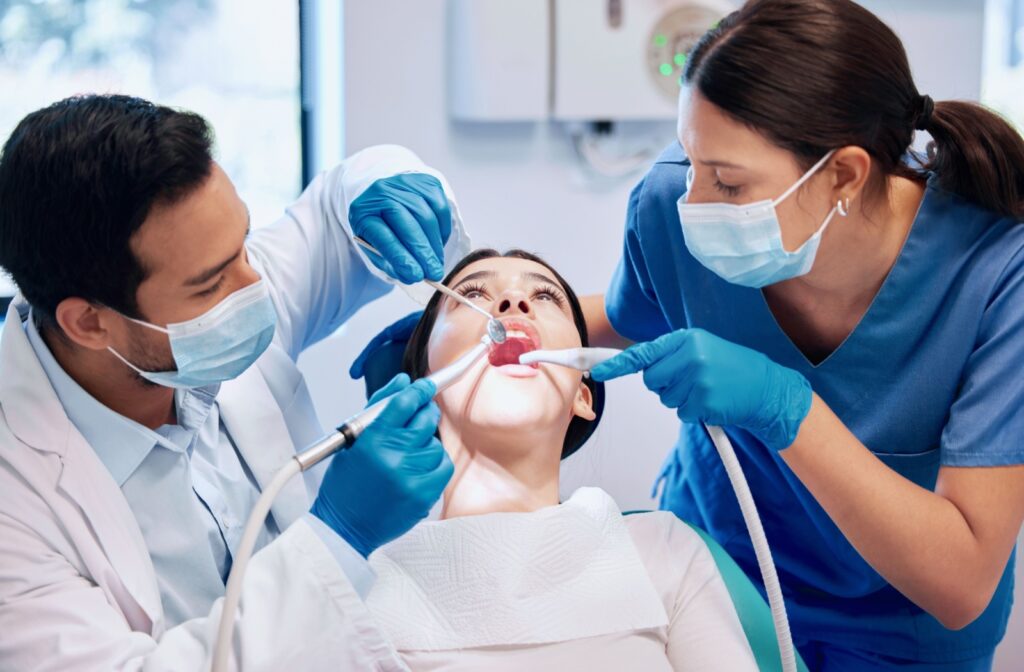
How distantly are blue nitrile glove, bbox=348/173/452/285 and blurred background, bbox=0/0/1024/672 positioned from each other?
760 mm

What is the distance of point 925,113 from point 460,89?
4.06 feet

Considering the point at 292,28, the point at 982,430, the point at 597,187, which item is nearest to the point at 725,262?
the point at 982,430

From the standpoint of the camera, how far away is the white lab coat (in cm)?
127

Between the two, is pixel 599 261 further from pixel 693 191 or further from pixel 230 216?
pixel 230 216

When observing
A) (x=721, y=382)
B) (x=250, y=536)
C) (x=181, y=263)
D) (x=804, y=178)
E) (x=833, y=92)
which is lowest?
(x=250, y=536)

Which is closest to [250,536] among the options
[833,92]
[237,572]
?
[237,572]

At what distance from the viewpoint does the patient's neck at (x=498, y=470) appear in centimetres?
165

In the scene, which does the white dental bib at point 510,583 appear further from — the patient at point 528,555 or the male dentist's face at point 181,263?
the male dentist's face at point 181,263

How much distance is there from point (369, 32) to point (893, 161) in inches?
52.8

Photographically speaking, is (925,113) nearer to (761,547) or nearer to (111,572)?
(761,547)

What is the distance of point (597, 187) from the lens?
2721mm

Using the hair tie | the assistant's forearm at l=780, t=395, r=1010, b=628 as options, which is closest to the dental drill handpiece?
the assistant's forearm at l=780, t=395, r=1010, b=628

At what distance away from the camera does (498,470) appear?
1675 millimetres

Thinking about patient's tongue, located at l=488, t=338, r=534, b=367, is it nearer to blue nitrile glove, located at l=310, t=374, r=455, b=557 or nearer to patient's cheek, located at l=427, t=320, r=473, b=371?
patient's cheek, located at l=427, t=320, r=473, b=371
